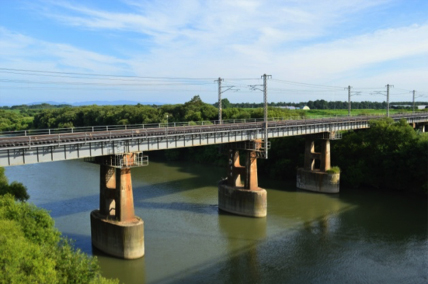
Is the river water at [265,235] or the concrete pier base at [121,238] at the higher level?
the concrete pier base at [121,238]

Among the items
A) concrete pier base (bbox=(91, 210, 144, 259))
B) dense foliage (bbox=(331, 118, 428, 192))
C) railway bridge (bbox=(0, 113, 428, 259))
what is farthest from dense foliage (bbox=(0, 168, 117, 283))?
dense foliage (bbox=(331, 118, 428, 192))

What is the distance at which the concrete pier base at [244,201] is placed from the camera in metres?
35.2

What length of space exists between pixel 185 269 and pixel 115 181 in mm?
8517

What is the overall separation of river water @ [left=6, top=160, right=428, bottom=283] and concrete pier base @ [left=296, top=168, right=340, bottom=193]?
1.24 metres

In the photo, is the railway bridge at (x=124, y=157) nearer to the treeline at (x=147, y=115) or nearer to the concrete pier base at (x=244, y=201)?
the concrete pier base at (x=244, y=201)

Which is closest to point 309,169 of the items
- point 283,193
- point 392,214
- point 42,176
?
point 283,193

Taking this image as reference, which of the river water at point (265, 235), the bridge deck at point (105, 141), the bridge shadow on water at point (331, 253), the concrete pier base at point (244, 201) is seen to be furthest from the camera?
the concrete pier base at point (244, 201)

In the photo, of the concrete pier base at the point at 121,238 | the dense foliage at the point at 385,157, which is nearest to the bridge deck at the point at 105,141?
the concrete pier base at the point at 121,238

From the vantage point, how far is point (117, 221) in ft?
85.9

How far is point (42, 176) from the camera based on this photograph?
172 ft

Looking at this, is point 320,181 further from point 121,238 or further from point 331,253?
point 121,238

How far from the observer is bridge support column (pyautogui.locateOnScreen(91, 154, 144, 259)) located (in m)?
25.3

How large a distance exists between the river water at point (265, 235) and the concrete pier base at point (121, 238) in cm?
61

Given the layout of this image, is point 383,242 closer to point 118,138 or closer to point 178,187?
point 118,138
